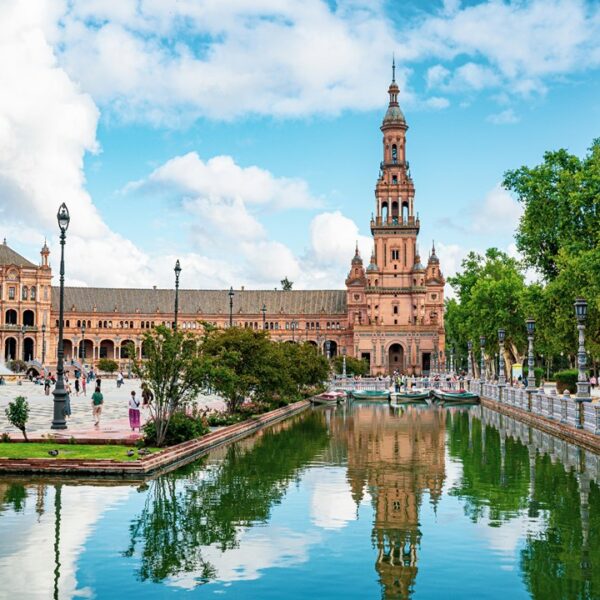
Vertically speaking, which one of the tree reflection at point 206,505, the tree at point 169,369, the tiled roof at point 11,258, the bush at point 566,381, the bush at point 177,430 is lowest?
the tree reflection at point 206,505

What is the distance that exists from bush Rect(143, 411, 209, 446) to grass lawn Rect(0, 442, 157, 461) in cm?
110

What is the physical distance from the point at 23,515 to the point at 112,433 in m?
12.6

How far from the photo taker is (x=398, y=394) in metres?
65.7

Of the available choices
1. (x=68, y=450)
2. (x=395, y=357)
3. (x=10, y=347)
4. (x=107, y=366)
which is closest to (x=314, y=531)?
(x=68, y=450)

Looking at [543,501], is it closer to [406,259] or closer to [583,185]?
[583,185]

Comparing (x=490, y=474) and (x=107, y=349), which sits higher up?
(x=107, y=349)

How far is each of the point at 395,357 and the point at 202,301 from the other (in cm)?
3791

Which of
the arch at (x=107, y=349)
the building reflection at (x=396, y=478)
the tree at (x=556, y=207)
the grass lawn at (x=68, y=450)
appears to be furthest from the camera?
the arch at (x=107, y=349)

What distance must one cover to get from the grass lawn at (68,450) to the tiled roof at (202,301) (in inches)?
4636

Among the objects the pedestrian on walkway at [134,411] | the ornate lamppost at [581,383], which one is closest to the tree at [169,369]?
the pedestrian on walkway at [134,411]

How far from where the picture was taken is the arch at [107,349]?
5586 inches

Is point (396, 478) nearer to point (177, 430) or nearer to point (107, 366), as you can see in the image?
point (177, 430)

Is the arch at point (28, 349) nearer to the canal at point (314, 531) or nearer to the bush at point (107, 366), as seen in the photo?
the bush at point (107, 366)

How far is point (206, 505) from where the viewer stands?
16969 millimetres
